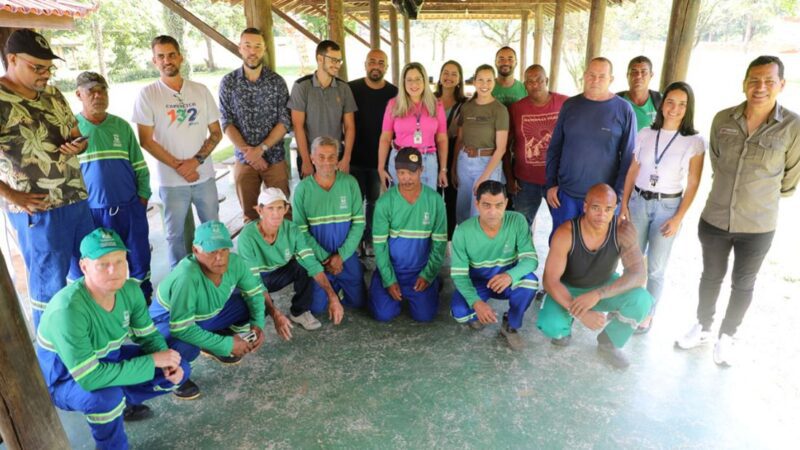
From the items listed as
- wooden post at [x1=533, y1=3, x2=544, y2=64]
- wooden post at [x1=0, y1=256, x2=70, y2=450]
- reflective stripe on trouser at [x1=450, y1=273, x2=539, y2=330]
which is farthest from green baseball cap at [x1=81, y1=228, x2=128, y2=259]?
wooden post at [x1=533, y1=3, x2=544, y2=64]

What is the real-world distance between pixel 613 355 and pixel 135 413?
2980 millimetres

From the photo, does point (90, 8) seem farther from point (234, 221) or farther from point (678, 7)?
point (678, 7)

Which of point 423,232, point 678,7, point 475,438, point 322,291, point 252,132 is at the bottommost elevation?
point 475,438

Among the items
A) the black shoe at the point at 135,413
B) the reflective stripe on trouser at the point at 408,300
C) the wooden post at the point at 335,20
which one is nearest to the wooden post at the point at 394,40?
the wooden post at the point at 335,20

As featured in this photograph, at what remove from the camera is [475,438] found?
2.78 m

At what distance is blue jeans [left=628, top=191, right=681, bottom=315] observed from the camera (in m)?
3.44

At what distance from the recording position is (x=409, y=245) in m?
4.08

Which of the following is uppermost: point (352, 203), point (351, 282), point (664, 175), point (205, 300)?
point (664, 175)

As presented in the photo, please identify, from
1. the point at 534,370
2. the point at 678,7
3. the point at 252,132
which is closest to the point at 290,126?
the point at 252,132

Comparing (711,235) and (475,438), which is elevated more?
(711,235)

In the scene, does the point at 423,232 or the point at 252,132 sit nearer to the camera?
the point at 423,232

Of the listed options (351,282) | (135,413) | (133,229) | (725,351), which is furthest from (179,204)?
(725,351)

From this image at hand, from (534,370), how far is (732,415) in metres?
1.11

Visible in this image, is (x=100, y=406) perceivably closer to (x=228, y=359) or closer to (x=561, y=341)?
(x=228, y=359)
